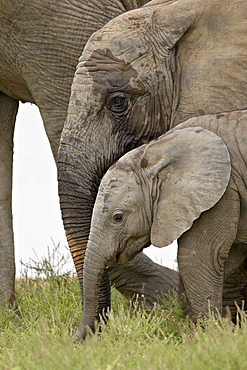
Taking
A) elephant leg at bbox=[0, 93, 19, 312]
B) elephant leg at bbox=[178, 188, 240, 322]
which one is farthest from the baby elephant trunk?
elephant leg at bbox=[0, 93, 19, 312]

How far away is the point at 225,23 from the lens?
534 centimetres

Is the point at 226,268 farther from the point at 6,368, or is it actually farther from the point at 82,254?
the point at 6,368

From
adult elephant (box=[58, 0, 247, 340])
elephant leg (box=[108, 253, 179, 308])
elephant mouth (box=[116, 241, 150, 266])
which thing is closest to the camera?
elephant mouth (box=[116, 241, 150, 266])

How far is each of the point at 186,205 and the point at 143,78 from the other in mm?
810

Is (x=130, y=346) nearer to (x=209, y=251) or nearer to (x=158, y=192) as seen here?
(x=209, y=251)

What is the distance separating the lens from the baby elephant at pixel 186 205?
15.9 feet

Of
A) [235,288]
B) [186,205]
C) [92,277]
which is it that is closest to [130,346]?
[92,277]

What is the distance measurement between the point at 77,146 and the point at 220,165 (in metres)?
0.87

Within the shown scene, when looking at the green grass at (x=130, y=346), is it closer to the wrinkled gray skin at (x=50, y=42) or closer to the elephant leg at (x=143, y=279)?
the elephant leg at (x=143, y=279)

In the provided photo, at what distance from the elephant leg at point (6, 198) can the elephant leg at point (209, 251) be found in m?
2.02

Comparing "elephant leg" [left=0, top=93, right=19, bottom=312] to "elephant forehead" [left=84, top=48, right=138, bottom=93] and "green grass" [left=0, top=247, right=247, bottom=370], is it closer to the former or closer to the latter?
"green grass" [left=0, top=247, right=247, bottom=370]

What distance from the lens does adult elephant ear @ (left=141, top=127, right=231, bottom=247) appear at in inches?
190

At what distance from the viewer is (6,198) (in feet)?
22.5

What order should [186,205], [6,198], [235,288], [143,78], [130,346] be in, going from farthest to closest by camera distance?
1. [6,198]
2. [235,288]
3. [143,78]
4. [186,205]
5. [130,346]
